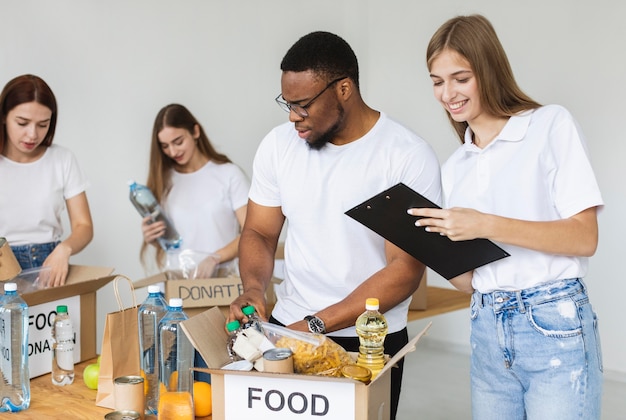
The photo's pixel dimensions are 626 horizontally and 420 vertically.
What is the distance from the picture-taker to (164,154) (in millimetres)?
3330

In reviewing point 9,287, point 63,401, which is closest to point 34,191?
point 9,287

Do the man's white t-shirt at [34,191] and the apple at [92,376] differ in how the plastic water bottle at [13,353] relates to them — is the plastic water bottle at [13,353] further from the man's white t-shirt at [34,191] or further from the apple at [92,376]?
the man's white t-shirt at [34,191]

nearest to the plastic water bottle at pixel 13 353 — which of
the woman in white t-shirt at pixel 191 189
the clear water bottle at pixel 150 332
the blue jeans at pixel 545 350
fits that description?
the clear water bottle at pixel 150 332

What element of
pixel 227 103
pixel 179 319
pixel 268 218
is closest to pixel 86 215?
pixel 268 218

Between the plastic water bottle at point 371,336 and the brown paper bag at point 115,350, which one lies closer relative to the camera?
the plastic water bottle at point 371,336

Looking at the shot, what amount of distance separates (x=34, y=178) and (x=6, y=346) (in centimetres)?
100

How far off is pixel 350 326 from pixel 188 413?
47cm

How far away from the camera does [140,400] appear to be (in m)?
1.58

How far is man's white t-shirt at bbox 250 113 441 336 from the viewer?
6.01 ft

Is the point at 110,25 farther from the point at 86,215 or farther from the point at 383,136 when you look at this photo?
the point at 383,136

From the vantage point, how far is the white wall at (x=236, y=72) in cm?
395

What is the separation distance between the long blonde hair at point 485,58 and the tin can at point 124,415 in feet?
3.29

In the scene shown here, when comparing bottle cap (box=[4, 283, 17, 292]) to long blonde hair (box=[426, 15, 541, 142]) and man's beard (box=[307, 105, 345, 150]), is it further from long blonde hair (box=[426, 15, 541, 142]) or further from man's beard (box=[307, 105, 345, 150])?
long blonde hair (box=[426, 15, 541, 142])

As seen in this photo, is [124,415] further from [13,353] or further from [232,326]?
[13,353]
